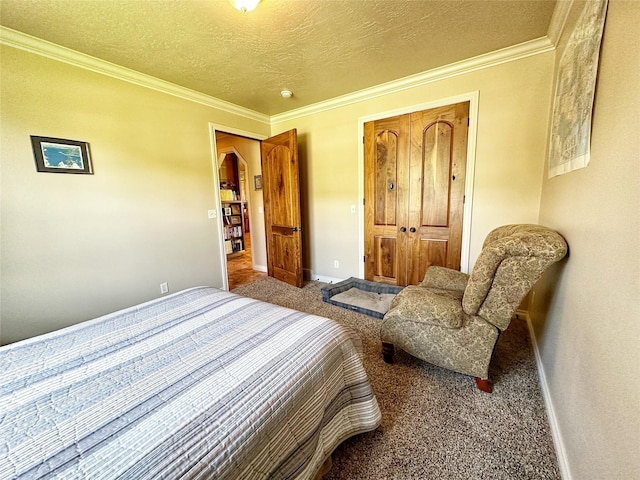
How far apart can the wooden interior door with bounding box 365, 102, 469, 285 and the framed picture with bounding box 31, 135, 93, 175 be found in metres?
2.90

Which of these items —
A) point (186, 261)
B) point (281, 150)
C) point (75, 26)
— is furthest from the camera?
point (281, 150)

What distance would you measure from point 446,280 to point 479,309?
2.22ft

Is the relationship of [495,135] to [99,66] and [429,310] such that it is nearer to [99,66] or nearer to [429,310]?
[429,310]

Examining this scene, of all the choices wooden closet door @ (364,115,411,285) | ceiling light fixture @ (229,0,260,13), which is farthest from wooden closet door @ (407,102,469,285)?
ceiling light fixture @ (229,0,260,13)

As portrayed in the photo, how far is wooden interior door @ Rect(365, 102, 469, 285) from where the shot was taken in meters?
2.61

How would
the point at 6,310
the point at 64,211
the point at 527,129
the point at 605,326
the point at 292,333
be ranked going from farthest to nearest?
1. the point at 527,129
2. the point at 64,211
3. the point at 6,310
4. the point at 292,333
5. the point at 605,326

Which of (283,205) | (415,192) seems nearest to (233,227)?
(283,205)

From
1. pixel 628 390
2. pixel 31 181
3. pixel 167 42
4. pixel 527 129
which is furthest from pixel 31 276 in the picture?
pixel 527 129

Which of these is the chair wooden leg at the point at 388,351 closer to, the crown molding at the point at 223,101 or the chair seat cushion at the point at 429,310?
the chair seat cushion at the point at 429,310

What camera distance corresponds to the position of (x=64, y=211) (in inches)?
83.8

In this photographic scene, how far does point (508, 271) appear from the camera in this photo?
1.36m

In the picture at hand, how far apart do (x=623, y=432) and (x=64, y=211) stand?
3.50 metres

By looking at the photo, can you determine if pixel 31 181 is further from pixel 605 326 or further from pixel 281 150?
pixel 605 326

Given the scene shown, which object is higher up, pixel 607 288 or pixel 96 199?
pixel 96 199
